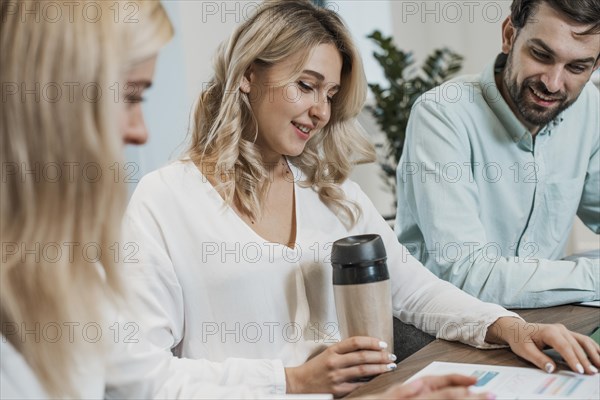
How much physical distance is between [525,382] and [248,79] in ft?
3.20

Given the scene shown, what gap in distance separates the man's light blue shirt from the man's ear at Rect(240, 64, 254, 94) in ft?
1.81

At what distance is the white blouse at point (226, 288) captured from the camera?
1.49m

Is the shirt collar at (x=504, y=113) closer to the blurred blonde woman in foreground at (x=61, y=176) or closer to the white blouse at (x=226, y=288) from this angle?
the white blouse at (x=226, y=288)

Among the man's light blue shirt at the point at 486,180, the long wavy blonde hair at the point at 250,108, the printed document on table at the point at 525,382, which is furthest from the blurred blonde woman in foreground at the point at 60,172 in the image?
the man's light blue shirt at the point at 486,180

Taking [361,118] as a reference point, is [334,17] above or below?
above

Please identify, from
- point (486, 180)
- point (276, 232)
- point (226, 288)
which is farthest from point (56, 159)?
point (486, 180)

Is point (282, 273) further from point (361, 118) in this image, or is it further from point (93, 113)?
point (361, 118)

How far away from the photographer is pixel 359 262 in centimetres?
132

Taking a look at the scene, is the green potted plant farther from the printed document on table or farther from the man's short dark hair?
the printed document on table

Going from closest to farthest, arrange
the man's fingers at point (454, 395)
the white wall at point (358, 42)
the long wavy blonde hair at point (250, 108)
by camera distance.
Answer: the man's fingers at point (454, 395)
the long wavy blonde hair at point (250, 108)
the white wall at point (358, 42)

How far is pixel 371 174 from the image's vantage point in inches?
179

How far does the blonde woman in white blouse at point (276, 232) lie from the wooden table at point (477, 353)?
0.03 m

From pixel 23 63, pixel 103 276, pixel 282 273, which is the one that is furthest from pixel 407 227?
pixel 23 63

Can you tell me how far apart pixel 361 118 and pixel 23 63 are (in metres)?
3.68
